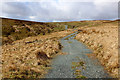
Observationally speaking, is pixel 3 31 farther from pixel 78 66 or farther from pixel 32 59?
pixel 78 66

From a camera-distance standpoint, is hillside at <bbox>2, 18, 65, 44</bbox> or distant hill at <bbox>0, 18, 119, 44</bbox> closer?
hillside at <bbox>2, 18, 65, 44</bbox>

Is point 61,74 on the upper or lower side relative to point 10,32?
lower

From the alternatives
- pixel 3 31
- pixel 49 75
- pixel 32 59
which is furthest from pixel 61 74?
pixel 3 31

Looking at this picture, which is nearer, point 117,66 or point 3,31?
point 117,66

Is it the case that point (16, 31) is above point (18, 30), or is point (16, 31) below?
below

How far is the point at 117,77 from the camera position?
11414 millimetres

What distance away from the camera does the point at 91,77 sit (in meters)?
11.8

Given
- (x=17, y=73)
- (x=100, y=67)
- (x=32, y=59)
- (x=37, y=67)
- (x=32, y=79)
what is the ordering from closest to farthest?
(x=32, y=79) → (x=17, y=73) → (x=37, y=67) → (x=100, y=67) → (x=32, y=59)

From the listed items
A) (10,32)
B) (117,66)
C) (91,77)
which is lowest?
(91,77)

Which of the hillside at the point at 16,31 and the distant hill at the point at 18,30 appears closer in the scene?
the hillside at the point at 16,31

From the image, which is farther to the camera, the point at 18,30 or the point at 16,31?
the point at 18,30

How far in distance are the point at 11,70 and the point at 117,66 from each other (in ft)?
41.9

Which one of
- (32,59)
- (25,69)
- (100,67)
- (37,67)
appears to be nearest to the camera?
(25,69)

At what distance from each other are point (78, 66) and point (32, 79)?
6.51m
